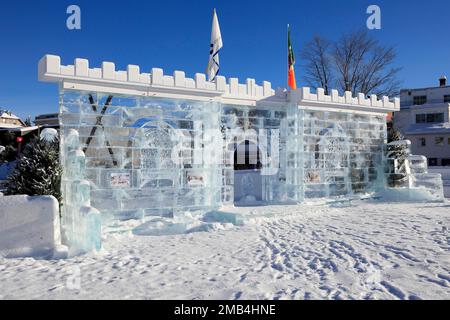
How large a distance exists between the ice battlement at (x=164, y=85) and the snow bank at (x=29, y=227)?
2974mm

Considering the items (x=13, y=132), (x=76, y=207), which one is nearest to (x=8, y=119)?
(x=13, y=132)

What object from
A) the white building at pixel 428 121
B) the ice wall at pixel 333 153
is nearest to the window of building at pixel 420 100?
the white building at pixel 428 121

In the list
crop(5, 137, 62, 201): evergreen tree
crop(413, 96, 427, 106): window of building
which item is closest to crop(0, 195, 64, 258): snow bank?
crop(5, 137, 62, 201): evergreen tree

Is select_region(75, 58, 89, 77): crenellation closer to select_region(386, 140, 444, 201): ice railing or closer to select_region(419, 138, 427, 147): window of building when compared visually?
select_region(386, 140, 444, 201): ice railing

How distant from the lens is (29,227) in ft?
19.9

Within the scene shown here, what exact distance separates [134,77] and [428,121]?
31.2 metres

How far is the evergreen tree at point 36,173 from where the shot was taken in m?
6.90

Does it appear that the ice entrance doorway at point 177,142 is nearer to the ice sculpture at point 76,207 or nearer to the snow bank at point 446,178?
the ice sculpture at point 76,207


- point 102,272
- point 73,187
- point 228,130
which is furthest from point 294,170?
point 102,272

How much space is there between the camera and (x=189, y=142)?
381 inches

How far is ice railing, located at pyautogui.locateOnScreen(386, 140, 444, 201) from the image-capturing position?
44.0 feet

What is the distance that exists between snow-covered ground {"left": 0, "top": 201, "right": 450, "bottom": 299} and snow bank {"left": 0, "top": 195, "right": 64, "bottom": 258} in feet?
0.98

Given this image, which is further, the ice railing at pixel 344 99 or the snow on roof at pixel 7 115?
the snow on roof at pixel 7 115

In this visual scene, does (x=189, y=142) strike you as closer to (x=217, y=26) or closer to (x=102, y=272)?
(x=217, y=26)
